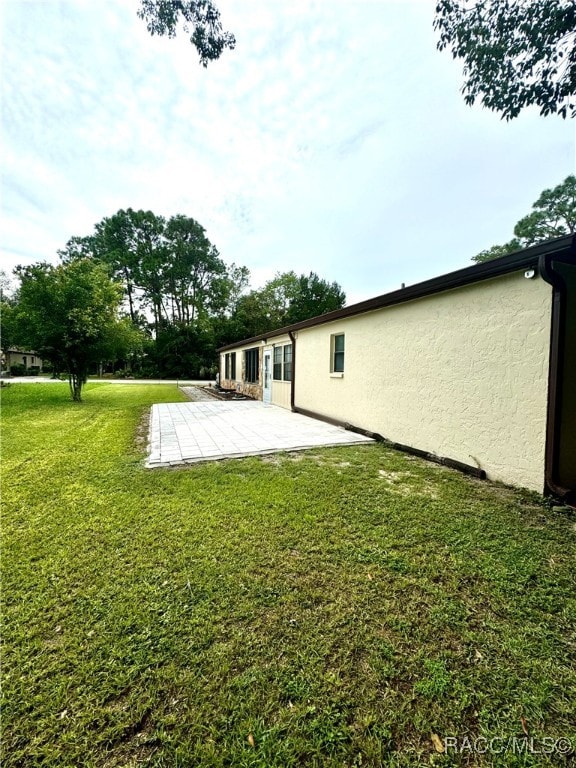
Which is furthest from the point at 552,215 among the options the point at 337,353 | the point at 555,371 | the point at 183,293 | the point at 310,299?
the point at 183,293

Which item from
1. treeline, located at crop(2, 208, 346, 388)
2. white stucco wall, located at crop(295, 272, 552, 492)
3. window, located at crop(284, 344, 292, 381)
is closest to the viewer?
white stucco wall, located at crop(295, 272, 552, 492)

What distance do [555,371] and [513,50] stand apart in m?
4.57

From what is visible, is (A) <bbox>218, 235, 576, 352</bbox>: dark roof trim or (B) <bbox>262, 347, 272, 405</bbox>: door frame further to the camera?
(B) <bbox>262, 347, 272, 405</bbox>: door frame

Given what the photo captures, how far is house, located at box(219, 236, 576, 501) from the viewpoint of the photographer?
3281 millimetres

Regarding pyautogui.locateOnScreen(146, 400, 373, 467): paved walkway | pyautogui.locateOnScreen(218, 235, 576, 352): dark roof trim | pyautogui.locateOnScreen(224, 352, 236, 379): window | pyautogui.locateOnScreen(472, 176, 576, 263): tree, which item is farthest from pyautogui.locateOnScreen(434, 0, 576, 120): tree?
pyautogui.locateOnScreen(472, 176, 576, 263): tree

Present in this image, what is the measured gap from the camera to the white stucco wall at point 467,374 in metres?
3.45

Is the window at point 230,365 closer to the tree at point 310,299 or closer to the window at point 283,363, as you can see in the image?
the window at point 283,363

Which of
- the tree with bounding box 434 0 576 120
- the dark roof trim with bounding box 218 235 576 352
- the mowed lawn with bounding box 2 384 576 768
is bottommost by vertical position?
the mowed lawn with bounding box 2 384 576 768

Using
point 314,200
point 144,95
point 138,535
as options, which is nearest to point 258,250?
point 314,200

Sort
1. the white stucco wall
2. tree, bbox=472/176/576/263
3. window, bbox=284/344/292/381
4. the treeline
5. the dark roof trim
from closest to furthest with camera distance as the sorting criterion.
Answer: the dark roof trim, the white stucco wall, window, bbox=284/344/292/381, tree, bbox=472/176/576/263, the treeline

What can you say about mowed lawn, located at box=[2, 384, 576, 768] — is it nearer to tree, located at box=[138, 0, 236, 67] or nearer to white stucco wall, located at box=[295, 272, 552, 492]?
white stucco wall, located at box=[295, 272, 552, 492]

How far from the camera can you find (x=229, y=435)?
6.11 m

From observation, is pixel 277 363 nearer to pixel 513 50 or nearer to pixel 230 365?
pixel 230 365

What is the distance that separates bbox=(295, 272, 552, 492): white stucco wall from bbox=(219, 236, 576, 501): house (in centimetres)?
1
